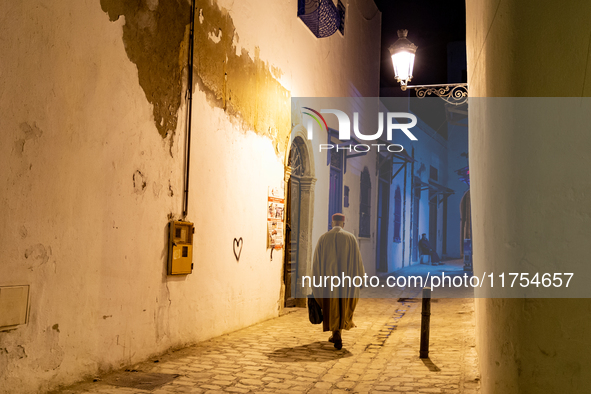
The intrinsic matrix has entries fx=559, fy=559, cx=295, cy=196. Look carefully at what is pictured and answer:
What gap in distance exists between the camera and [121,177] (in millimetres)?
5516

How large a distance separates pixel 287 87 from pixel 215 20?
291 cm

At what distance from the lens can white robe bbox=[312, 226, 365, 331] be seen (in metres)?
7.09

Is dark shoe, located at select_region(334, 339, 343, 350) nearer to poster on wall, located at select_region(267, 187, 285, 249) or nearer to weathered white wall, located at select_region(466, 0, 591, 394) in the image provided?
poster on wall, located at select_region(267, 187, 285, 249)

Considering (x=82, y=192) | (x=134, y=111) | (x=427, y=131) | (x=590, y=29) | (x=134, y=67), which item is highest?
(x=427, y=131)

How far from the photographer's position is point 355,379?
5.38m

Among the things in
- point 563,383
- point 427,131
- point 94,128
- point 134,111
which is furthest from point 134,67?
point 427,131

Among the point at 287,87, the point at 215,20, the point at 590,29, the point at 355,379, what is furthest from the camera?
the point at 287,87

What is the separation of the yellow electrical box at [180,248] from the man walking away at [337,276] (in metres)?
1.59

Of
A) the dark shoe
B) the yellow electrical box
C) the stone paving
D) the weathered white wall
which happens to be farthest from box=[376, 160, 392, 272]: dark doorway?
the weathered white wall

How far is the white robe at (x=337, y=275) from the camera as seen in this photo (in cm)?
709

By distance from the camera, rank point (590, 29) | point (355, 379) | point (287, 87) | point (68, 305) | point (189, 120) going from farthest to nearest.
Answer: point (287, 87)
point (189, 120)
point (355, 379)
point (68, 305)
point (590, 29)

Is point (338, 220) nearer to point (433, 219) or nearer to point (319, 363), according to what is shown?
point (319, 363)

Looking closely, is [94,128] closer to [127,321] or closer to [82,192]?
[82,192]

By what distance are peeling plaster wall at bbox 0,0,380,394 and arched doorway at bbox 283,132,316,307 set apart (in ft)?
6.51
